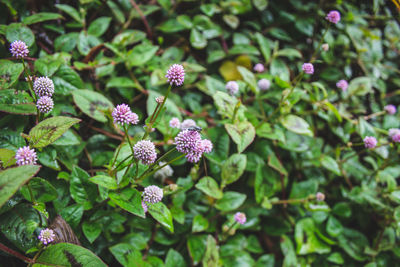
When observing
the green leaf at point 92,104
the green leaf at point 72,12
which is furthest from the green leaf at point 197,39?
the green leaf at point 92,104

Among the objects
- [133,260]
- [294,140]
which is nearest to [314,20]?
[294,140]

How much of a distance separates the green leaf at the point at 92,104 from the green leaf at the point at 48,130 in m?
0.39

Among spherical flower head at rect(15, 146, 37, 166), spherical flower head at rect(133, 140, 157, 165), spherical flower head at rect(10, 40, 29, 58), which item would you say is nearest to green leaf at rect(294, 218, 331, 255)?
spherical flower head at rect(133, 140, 157, 165)

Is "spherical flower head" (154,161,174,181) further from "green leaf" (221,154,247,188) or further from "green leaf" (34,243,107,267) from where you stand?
"green leaf" (34,243,107,267)

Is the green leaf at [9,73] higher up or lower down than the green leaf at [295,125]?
higher up

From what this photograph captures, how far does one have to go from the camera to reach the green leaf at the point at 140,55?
2002 millimetres

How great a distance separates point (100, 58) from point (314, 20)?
211 centimetres

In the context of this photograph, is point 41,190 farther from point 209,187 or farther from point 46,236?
point 209,187

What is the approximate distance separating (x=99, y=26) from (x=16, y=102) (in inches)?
38.7

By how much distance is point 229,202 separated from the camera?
1.82 metres

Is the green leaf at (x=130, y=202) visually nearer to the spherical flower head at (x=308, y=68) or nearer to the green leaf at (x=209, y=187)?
the green leaf at (x=209, y=187)

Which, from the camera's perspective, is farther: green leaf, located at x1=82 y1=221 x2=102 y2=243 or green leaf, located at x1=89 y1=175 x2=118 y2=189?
green leaf, located at x1=82 y1=221 x2=102 y2=243

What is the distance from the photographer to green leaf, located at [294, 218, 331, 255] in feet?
6.49

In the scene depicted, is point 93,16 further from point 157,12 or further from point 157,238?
point 157,238
